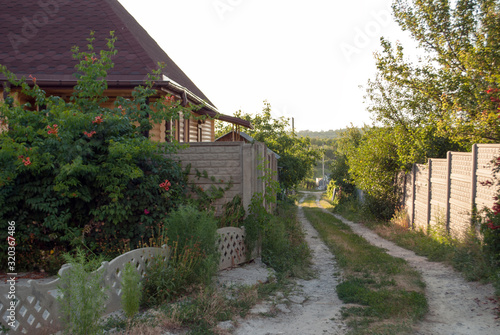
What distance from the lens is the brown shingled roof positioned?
32.7 feet

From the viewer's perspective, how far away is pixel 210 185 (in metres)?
8.02

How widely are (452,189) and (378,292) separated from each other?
4.91 meters

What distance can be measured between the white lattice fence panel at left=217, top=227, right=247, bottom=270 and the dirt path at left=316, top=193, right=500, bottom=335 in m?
3.24

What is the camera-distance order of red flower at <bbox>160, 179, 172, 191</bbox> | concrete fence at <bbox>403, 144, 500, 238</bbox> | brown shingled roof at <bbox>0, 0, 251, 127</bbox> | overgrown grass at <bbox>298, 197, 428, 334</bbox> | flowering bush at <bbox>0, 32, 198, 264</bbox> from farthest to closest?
1. brown shingled roof at <bbox>0, 0, 251, 127</bbox>
2. concrete fence at <bbox>403, 144, 500, 238</bbox>
3. red flower at <bbox>160, 179, 172, 191</bbox>
4. flowering bush at <bbox>0, 32, 198, 264</bbox>
5. overgrown grass at <bbox>298, 197, 428, 334</bbox>

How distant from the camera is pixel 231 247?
7.30 m

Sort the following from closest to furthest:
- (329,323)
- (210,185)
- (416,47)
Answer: (329,323), (210,185), (416,47)

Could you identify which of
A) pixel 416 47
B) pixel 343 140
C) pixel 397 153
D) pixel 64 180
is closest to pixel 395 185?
pixel 397 153

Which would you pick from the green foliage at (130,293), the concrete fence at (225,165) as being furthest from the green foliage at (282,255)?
the green foliage at (130,293)

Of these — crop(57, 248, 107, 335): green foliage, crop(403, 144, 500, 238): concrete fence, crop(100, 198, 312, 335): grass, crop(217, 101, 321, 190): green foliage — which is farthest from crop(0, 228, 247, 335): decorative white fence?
crop(217, 101, 321, 190): green foliage

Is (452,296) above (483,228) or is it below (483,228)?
below

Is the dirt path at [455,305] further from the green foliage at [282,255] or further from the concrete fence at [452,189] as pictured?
the green foliage at [282,255]

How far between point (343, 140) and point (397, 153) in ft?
60.7

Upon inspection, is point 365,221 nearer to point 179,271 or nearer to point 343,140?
point 179,271

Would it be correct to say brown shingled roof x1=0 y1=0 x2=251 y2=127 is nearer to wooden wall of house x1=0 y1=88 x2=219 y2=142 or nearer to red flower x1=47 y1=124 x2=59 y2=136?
wooden wall of house x1=0 y1=88 x2=219 y2=142
